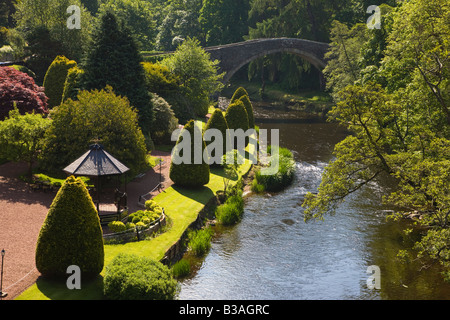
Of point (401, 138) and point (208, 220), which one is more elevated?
point (401, 138)

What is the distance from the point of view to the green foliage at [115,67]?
123ft

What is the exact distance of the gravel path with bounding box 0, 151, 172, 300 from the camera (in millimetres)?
17438

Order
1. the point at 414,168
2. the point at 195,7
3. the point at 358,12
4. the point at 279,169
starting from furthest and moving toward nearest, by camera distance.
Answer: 1. the point at 195,7
2. the point at 358,12
3. the point at 279,169
4. the point at 414,168

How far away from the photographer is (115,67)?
124ft

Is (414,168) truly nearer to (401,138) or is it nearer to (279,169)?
(401,138)

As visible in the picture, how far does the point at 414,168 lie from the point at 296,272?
6.80 metres

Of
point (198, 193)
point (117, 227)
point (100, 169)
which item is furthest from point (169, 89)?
point (117, 227)

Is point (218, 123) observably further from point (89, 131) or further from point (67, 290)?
point (67, 290)

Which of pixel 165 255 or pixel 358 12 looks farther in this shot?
pixel 358 12

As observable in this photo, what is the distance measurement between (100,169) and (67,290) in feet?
26.2

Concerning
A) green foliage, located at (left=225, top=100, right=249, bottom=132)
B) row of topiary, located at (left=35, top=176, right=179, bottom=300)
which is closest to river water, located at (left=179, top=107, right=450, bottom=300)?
row of topiary, located at (left=35, top=176, right=179, bottom=300)

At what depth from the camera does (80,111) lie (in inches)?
1129

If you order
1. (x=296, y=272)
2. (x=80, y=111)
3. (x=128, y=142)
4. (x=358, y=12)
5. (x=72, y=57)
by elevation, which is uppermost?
(x=358, y=12)

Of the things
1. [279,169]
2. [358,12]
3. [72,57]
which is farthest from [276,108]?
[279,169]
